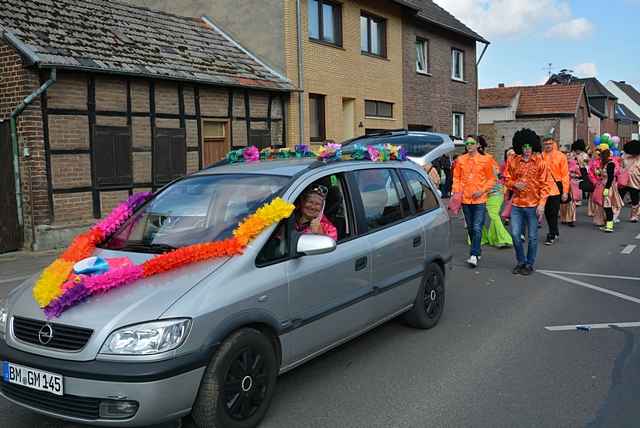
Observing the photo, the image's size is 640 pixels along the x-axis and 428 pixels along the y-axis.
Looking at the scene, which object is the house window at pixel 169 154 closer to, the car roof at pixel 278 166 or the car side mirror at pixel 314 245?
the car roof at pixel 278 166

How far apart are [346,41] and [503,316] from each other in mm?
13948

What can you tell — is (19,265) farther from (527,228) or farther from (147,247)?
(527,228)

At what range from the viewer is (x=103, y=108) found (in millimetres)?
11984

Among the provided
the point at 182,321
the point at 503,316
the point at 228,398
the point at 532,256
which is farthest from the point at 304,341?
the point at 532,256

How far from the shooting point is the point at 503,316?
644 centimetres

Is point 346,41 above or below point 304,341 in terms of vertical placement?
above

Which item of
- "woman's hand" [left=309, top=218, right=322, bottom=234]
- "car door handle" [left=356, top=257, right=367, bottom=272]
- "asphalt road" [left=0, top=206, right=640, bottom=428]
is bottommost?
"asphalt road" [left=0, top=206, right=640, bottom=428]

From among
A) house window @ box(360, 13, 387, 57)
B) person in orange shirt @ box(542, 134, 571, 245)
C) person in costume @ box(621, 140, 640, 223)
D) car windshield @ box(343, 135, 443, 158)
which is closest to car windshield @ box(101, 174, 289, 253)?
car windshield @ box(343, 135, 443, 158)

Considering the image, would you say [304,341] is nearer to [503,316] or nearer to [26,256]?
[503,316]

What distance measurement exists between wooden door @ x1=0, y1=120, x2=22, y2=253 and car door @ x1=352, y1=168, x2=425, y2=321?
25.1 feet

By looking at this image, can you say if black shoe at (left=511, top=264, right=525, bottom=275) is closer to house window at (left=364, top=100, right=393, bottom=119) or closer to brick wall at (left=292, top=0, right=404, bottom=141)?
brick wall at (left=292, top=0, right=404, bottom=141)

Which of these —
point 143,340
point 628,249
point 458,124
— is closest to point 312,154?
point 143,340

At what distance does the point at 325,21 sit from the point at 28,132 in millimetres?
10183

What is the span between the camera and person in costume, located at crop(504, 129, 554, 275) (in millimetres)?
8180
